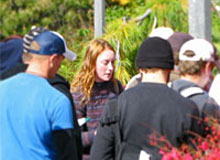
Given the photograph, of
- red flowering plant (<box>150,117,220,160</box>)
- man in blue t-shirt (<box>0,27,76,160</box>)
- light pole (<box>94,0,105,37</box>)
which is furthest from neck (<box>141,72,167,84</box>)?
light pole (<box>94,0,105,37</box>)

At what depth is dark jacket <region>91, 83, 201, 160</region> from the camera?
11.1 feet

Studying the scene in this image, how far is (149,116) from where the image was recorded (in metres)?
3.40

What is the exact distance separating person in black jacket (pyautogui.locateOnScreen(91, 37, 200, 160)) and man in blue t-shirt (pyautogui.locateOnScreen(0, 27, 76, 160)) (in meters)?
0.25

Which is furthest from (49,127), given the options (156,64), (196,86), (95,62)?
(95,62)

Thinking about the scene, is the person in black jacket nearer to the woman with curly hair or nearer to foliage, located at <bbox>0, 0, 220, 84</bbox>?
the woman with curly hair

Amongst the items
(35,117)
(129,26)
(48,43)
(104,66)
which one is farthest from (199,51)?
(129,26)

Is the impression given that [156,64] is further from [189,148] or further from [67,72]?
[67,72]

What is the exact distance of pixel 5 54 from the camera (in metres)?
4.12

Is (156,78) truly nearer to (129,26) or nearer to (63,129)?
(63,129)

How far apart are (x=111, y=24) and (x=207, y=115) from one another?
4.97m

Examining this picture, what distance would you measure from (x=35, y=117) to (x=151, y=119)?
0.61 metres

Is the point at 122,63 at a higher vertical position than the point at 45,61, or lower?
lower

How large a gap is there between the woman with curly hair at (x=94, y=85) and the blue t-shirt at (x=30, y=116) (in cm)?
128

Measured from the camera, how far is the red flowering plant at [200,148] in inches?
121
